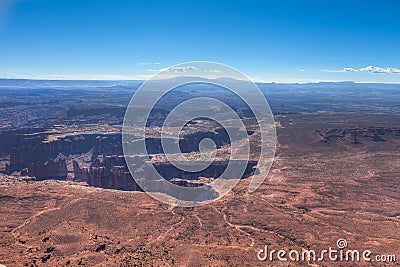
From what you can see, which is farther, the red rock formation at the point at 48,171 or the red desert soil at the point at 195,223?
the red rock formation at the point at 48,171

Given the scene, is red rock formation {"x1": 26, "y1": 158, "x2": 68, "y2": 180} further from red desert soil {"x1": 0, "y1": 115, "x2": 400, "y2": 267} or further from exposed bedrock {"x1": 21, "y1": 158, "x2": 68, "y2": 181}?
red desert soil {"x1": 0, "y1": 115, "x2": 400, "y2": 267}

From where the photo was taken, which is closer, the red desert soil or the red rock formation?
the red desert soil

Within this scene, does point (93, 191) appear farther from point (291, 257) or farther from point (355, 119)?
point (355, 119)

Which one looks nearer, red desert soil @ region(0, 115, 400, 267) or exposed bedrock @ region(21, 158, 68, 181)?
red desert soil @ region(0, 115, 400, 267)

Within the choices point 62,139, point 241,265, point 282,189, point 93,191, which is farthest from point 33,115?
point 241,265

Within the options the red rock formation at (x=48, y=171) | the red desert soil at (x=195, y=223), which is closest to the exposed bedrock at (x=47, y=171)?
the red rock formation at (x=48, y=171)

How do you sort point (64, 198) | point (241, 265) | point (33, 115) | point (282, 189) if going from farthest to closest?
point (33, 115), point (282, 189), point (64, 198), point (241, 265)

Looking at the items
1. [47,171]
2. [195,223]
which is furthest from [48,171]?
[195,223]

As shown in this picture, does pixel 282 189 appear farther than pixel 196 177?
No

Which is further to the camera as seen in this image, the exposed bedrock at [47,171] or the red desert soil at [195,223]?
the exposed bedrock at [47,171]

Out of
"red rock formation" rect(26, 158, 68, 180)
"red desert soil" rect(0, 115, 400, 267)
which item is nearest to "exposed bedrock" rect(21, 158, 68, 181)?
"red rock formation" rect(26, 158, 68, 180)

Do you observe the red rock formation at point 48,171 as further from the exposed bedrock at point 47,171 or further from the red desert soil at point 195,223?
the red desert soil at point 195,223
